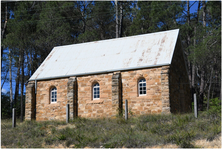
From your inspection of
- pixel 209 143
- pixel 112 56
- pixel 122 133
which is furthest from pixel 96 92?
pixel 209 143

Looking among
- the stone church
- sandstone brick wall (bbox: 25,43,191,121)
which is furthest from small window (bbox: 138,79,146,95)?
sandstone brick wall (bbox: 25,43,191,121)

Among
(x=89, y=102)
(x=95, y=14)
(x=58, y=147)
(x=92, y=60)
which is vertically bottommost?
(x=58, y=147)

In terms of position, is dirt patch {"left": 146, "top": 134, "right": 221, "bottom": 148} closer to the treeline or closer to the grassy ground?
the grassy ground

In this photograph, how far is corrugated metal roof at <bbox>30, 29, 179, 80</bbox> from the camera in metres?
22.0

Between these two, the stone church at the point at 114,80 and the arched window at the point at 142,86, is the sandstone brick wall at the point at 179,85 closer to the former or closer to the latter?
the stone church at the point at 114,80

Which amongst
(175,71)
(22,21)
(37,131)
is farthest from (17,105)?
(175,71)

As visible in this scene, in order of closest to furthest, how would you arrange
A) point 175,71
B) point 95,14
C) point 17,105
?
point 175,71 < point 17,105 < point 95,14

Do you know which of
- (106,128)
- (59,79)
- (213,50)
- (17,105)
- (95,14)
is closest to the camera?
(106,128)

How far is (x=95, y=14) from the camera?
40.2 meters

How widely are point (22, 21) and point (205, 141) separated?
2850 centimetres

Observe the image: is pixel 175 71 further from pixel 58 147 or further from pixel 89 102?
pixel 58 147

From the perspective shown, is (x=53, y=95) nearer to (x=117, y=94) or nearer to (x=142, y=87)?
(x=117, y=94)

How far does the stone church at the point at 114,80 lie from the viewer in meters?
20.9

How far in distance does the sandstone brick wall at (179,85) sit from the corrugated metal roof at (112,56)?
1.18m
